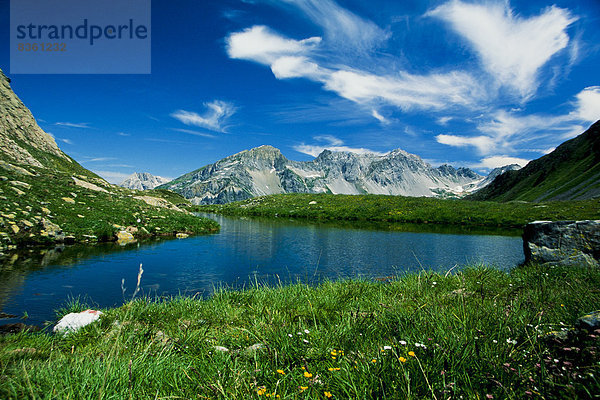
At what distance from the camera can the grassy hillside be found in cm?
11319

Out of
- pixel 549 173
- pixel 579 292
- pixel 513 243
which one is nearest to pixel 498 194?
pixel 549 173

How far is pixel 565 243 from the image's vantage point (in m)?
12.0

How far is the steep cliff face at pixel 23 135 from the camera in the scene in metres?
55.7

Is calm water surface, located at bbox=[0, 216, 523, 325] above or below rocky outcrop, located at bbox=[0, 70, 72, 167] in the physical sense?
below

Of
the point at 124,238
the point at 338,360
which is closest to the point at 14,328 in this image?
the point at 338,360

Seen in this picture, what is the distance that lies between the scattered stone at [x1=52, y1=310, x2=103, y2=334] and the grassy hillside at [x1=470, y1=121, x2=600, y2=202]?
469 feet

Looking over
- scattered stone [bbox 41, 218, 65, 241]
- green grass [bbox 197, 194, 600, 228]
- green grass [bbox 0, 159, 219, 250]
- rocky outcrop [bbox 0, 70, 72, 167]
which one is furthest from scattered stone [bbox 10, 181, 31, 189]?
green grass [bbox 197, 194, 600, 228]

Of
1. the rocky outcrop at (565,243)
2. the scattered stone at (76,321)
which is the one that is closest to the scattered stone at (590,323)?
the scattered stone at (76,321)

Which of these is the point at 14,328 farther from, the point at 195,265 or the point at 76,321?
the point at 195,265

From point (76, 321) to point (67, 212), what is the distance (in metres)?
16.9

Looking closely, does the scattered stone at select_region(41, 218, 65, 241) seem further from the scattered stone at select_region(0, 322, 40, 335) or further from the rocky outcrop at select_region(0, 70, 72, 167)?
the rocky outcrop at select_region(0, 70, 72, 167)

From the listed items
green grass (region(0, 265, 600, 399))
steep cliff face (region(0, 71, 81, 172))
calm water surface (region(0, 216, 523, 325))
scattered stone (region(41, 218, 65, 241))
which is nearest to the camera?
green grass (region(0, 265, 600, 399))

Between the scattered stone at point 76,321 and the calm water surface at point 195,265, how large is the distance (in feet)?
9.95

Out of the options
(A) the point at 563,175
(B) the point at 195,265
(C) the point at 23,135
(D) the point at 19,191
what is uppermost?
(C) the point at 23,135
